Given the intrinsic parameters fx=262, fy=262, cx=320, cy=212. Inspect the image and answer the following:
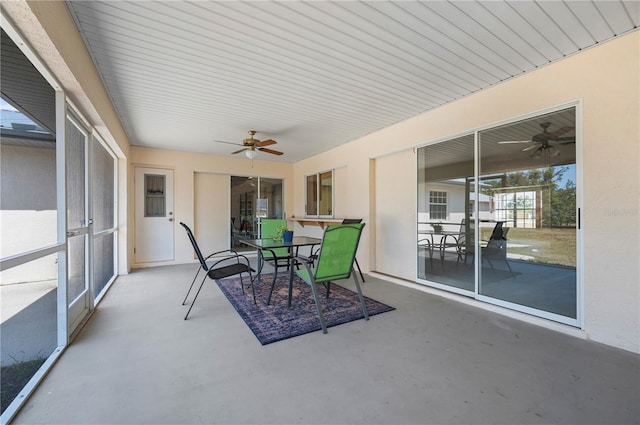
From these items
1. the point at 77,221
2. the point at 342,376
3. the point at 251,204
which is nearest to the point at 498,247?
the point at 342,376

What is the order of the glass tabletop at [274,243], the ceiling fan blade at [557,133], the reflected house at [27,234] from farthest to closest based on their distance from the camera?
the glass tabletop at [274,243] → the ceiling fan blade at [557,133] → the reflected house at [27,234]

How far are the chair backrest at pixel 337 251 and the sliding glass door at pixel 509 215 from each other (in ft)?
5.17

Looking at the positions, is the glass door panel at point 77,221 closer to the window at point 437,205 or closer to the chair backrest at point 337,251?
the chair backrest at point 337,251

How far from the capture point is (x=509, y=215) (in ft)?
9.37

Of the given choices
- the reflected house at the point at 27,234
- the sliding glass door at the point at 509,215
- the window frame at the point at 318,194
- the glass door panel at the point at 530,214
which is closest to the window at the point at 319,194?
the window frame at the point at 318,194

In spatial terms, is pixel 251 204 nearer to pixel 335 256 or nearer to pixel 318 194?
pixel 318 194

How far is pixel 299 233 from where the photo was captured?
7086 millimetres

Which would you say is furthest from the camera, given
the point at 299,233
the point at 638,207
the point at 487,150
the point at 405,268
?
the point at 299,233

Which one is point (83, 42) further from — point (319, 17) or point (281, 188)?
point (281, 188)

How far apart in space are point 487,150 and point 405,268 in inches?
80.4

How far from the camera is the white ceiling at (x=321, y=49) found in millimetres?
1848

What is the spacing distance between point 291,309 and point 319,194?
143 inches

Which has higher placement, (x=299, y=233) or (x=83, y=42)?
(x=83, y=42)

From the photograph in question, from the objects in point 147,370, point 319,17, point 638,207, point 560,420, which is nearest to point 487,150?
point 638,207
